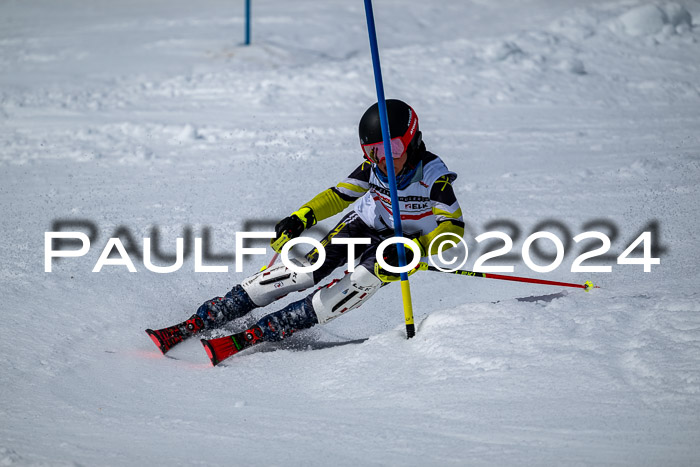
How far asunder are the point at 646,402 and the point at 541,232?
3.10 meters

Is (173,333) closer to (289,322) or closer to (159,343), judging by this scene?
(159,343)

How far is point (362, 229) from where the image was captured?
450cm

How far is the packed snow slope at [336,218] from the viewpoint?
3.07 metres

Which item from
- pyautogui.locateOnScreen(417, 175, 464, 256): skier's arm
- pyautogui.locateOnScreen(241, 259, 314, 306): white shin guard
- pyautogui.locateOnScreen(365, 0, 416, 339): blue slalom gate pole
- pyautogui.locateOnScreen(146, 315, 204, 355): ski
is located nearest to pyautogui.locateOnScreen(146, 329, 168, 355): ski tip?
pyautogui.locateOnScreen(146, 315, 204, 355): ski

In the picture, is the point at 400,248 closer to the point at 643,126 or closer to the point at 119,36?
the point at 643,126

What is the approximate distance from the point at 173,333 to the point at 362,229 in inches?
50.0

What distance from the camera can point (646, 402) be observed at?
3051 mm

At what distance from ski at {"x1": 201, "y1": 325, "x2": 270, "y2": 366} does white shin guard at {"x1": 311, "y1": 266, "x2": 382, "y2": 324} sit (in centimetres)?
37

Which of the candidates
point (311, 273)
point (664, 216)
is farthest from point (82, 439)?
point (664, 216)

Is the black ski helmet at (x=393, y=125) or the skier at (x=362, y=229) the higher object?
the black ski helmet at (x=393, y=125)

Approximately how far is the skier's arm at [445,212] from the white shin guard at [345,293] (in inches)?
14.5

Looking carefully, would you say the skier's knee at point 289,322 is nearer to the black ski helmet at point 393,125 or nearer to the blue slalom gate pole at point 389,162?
the blue slalom gate pole at point 389,162
